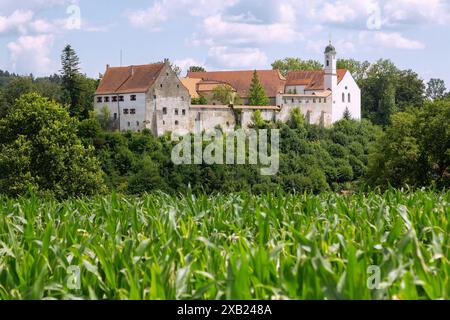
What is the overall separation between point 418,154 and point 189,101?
5028cm

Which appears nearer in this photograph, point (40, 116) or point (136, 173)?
point (40, 116)

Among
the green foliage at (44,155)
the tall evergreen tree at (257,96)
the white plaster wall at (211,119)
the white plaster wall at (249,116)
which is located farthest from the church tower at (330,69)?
the green foliage at (44,155)

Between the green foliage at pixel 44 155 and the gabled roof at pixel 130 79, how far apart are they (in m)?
47.4

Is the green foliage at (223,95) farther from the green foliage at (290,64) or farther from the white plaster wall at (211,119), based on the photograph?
the green foliage at (290,64)

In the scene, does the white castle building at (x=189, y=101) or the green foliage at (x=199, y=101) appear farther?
the green foliage at (x=199, y=101)

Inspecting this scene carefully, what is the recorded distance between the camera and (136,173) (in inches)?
2749

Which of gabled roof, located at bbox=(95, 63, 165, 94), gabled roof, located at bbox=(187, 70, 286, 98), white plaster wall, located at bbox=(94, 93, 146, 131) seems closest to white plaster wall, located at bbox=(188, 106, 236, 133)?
white plaster wall, located at bbox=(94, 93, 146, 131)

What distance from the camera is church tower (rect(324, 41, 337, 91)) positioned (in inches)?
4296

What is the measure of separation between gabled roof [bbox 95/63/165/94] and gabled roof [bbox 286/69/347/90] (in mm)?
27637

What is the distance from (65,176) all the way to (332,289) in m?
35.1

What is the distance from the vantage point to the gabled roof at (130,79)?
292 ft

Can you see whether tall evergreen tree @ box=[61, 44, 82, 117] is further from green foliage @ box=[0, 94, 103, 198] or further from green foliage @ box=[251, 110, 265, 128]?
green foliage @ box=[0, 94, 103, 198]

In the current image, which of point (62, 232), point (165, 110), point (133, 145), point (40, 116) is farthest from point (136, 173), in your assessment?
point (62, 232)
